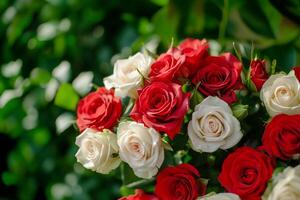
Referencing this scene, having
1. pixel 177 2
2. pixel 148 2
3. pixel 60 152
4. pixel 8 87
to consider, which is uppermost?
pixel 177 2

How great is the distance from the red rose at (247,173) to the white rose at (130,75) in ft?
0.57

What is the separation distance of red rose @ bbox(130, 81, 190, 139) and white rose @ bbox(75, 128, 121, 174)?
52 mm

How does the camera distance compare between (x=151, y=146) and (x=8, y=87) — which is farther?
(x=8, y=87)

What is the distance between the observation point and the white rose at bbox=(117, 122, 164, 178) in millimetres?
890

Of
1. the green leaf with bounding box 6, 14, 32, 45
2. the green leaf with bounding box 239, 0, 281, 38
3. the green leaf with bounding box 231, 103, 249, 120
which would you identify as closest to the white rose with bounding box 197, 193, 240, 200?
the green leaf with bounding box 231, 103, 249, 120

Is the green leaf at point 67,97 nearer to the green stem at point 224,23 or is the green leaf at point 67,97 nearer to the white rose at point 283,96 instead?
the green stem at point 224,23

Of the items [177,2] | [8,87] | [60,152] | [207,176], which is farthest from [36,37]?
[207,176]

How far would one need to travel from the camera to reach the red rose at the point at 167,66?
0.93 metres

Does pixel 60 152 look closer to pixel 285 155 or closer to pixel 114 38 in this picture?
pixel 114 38

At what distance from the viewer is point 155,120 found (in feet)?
2.94

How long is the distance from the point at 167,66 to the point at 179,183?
163mm

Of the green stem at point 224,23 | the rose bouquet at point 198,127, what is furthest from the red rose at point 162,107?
the green stem at point 224,23

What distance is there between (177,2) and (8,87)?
0.48m

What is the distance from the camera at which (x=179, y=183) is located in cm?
91
